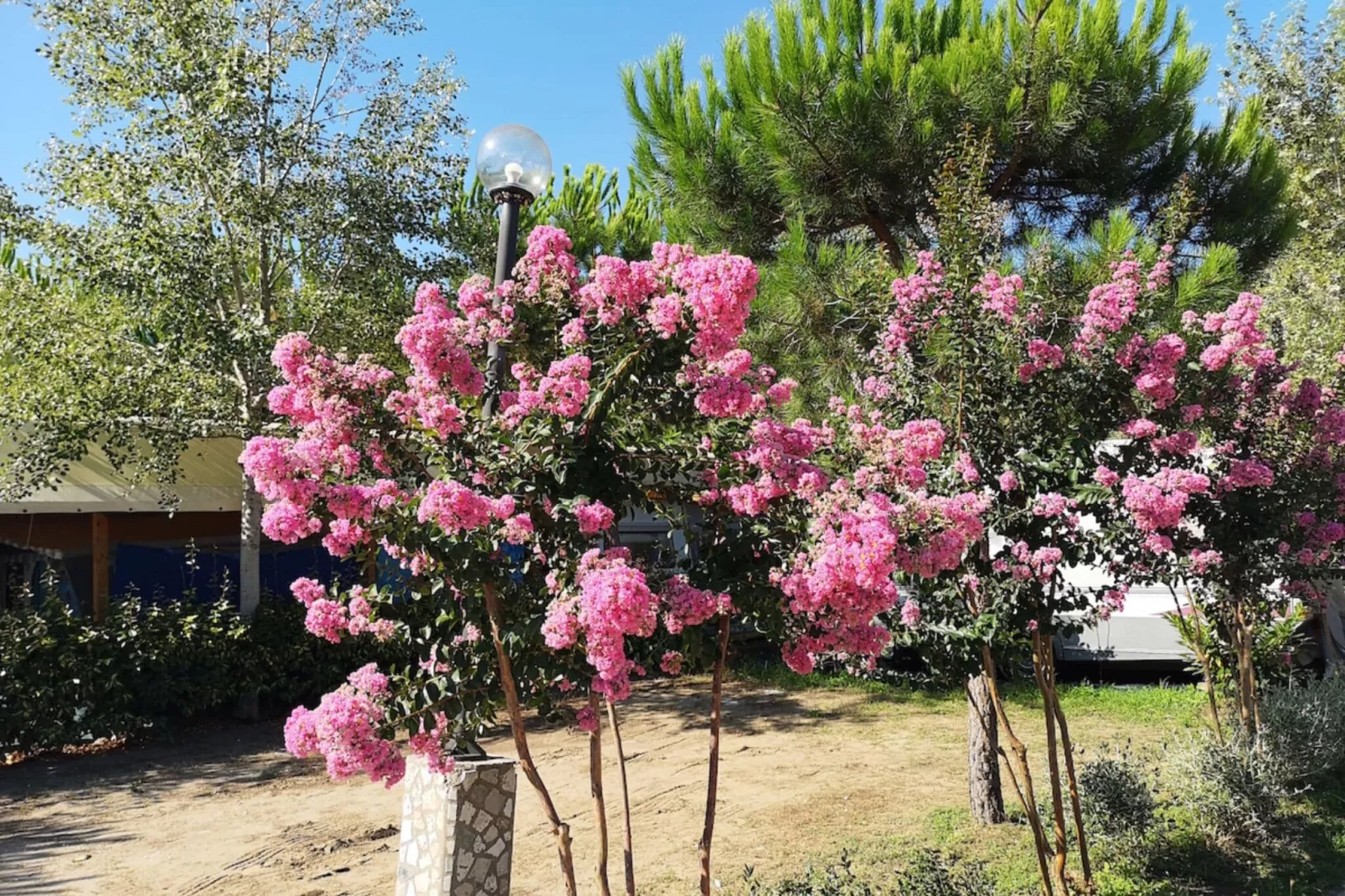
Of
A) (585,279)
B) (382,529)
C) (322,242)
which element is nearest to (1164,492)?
(585,279)

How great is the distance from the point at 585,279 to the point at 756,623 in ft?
4.56

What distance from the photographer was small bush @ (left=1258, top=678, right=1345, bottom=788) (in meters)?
5.49

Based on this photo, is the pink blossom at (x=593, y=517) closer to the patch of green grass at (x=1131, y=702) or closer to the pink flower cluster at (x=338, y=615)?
the pink flower cluster at (x=338, y=615)

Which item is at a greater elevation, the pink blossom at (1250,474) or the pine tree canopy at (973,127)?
the pine tree canopy at (973,127)

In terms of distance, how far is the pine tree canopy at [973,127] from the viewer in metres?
6.86

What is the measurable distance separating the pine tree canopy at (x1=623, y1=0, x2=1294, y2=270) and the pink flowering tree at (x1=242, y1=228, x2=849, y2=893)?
4.42 m

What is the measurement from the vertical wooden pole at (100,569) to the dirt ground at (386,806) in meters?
1.26

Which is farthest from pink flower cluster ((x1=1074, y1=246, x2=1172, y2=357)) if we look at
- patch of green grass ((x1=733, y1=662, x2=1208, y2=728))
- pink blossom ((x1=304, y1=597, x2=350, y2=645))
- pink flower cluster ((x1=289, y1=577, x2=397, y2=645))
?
patch of green grass ((x1=733, y1=662, x2=1208, y2=728))

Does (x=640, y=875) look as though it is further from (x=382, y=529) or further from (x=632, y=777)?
(x=382, y=529)

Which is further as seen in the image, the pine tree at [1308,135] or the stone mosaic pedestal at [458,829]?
the pine tree at [1308,135]

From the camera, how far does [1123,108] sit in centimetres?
701

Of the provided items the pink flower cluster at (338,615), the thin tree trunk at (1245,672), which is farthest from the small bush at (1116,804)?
the pink flower cluster at (338,615)

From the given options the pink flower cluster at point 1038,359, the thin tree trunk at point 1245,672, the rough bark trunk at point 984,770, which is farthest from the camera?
the thin tree trunk at point 1245,672

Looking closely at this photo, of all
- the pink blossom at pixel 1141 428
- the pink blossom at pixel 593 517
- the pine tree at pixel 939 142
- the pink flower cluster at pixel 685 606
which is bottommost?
the pink flower cluster at pixel 685 606
